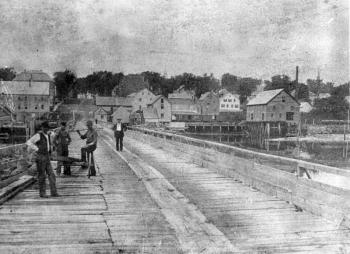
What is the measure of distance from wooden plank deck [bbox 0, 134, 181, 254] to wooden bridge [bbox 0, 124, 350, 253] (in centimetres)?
1

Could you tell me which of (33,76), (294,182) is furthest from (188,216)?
(33,76)

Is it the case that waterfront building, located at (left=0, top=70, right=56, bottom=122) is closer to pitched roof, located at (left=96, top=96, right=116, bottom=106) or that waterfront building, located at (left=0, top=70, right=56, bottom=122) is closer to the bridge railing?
pitched roof, located at (left=96, top=96, right=116, bottom=106)

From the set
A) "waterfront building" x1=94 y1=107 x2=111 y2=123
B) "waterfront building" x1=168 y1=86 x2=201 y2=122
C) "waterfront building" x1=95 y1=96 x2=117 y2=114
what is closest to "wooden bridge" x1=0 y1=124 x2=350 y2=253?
"waterfront building" x1=168 y1=86 x2=201 y2=122

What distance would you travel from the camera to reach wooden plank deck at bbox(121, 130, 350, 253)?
5.67m

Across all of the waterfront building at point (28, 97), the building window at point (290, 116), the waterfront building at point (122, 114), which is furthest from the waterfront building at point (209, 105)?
the waterfront building at point (28, 97)

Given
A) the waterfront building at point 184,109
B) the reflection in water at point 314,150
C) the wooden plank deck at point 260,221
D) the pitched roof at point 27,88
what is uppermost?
the pitched roof at point 27,88

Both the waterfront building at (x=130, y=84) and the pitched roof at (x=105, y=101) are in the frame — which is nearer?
the pitched roof at (x=105, y=101)

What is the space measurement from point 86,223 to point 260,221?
2666mm

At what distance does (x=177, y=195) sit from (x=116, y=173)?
422cm

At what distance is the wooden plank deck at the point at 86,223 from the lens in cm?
559

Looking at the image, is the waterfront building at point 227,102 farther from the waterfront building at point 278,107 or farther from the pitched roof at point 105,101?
the waterfront building at point 278,107

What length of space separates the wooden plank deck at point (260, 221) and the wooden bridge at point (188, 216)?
13 millimetres

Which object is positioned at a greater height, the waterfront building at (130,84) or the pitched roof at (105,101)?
the waterfront building at (130,84)

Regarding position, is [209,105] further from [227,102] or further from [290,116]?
[290,116]
